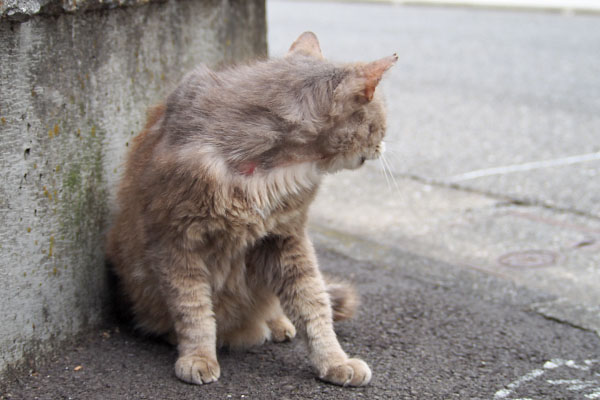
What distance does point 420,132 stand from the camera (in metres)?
7.04

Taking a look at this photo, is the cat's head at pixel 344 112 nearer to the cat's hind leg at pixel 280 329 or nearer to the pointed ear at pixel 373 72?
the pointed ear at pixel 373 72

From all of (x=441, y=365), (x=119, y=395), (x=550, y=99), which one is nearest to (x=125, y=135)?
(x=119, y=395)

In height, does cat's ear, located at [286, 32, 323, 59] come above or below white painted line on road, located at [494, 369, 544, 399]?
above

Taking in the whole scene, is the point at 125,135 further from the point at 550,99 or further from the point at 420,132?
the point at 550,99

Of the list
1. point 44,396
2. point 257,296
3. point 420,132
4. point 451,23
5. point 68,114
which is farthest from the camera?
point 451,23

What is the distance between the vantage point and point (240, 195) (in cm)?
260

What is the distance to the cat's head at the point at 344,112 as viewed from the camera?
256 cm

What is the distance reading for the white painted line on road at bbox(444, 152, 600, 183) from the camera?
222 inches

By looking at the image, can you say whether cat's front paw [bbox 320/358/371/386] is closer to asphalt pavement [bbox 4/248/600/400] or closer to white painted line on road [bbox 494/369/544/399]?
asphalt pavement [bbox 4/248/600/400]

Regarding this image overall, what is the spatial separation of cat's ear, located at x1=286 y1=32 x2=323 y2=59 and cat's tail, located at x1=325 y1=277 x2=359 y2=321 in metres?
1.05

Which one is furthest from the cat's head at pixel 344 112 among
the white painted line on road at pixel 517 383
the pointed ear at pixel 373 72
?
the white painted line on road at pixel 517 383

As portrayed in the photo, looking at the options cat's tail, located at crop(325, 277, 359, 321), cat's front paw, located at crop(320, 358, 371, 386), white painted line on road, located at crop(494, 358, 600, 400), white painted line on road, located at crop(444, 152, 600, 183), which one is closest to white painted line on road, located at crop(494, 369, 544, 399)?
white painted line on road, located at crop(494, 358, 600, 400)

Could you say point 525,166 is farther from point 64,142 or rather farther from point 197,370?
point 64,142

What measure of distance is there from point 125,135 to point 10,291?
0.88 meters
